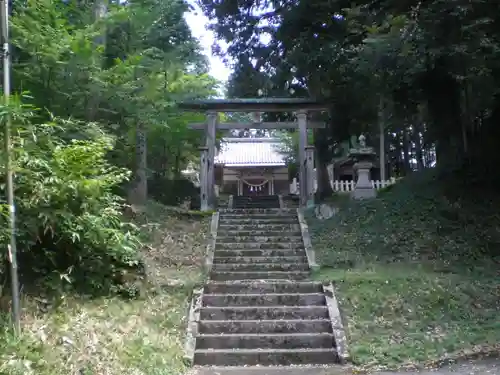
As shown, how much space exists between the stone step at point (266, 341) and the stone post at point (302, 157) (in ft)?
25.2

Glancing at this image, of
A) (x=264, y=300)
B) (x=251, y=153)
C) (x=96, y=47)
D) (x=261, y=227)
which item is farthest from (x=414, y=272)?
(x=251, y=153)

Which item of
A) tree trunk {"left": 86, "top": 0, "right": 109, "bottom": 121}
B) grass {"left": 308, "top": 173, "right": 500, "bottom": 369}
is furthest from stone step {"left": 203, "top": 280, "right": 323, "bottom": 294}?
tree trunk {"left": 86, "top": 0, "right": 109, "bottom": 121}

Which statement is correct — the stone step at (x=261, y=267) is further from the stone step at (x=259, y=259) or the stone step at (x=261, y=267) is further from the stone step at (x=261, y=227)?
the stone step at (x=261, y=227)

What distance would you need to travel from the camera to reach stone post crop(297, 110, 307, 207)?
14.3m

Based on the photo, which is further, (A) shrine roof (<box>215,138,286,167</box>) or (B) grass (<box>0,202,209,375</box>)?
(A) shrine roof (<box>215,138,286,167</box>)

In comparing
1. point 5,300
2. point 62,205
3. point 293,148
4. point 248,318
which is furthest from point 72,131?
point 293,148

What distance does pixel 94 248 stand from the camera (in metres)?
6.30

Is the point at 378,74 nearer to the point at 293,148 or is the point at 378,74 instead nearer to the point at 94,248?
the point at 94,248

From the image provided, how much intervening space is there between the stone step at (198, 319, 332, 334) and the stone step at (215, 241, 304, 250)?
135 inches

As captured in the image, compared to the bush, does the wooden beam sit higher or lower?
higher

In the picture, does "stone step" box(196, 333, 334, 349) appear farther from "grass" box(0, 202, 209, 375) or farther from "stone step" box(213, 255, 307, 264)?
"stone step" box(213, 255, 307, 264)

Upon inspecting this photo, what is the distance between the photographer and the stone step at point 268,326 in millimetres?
6930

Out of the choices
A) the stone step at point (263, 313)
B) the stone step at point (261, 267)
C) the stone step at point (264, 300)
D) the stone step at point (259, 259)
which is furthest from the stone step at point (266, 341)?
the stone step at point (259, 259)

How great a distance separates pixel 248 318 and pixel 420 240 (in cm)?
436
